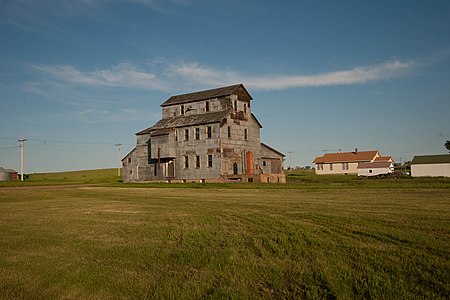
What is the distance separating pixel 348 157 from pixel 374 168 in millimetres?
13065

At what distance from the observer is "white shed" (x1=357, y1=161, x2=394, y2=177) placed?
283 ft

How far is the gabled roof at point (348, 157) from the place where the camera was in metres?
97.0

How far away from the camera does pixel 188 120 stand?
53.0m

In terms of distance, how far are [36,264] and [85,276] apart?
5.52 ft

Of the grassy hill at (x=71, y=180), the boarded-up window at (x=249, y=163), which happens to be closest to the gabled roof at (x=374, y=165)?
the boarded-up window at (x=249, y=163)

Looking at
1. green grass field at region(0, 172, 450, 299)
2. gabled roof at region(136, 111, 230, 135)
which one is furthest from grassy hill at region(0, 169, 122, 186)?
green grass field at region(0, 172, 450, 299)

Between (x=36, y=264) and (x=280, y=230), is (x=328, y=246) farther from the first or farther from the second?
(x=36, y=264)

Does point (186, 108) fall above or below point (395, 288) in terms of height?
above

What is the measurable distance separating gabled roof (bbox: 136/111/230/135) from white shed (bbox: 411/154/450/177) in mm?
34840

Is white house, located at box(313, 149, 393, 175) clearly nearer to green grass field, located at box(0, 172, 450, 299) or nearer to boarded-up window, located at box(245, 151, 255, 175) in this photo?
boarded-up window, located at box(245, 151, 255, 175)

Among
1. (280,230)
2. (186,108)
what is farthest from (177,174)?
(280,230)

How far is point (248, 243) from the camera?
33.2 feet

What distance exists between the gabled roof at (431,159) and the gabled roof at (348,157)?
26.4 metres

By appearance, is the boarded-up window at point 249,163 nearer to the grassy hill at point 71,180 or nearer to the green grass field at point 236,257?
the grassy hill at point 71,180
